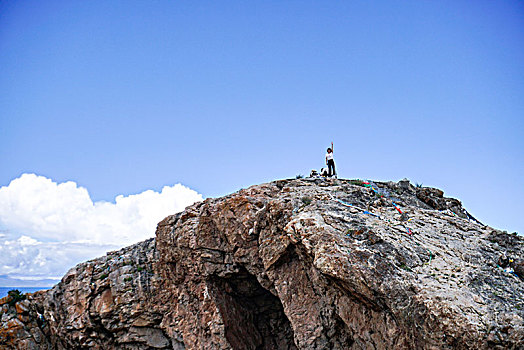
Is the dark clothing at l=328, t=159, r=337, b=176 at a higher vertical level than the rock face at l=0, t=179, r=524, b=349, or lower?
higher

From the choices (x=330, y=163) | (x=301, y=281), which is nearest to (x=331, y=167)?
(x=330, y=163)

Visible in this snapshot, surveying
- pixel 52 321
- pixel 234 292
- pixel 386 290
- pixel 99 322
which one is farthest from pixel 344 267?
pixel 52 321

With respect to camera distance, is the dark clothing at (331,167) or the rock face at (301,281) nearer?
the rock face at (301,281)

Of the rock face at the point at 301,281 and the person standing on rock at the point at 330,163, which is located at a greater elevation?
the person standing on rock at the point at 330,163

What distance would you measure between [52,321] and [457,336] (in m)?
20.2

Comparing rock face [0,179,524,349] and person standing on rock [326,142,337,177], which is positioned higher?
person standing on rock [326,142,337,177]

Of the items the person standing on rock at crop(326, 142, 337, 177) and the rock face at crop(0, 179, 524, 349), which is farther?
the person standing on rock at crop(326, 142, 337, 177)

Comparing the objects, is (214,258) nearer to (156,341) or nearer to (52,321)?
(156,341)

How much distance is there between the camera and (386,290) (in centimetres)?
1219

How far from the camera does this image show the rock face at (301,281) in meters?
11.9

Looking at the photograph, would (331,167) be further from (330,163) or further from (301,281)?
(301,281)

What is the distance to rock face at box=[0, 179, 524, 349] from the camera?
468 inches

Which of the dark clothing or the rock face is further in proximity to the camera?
the dark clothing

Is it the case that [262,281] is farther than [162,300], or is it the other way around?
[162,300]
